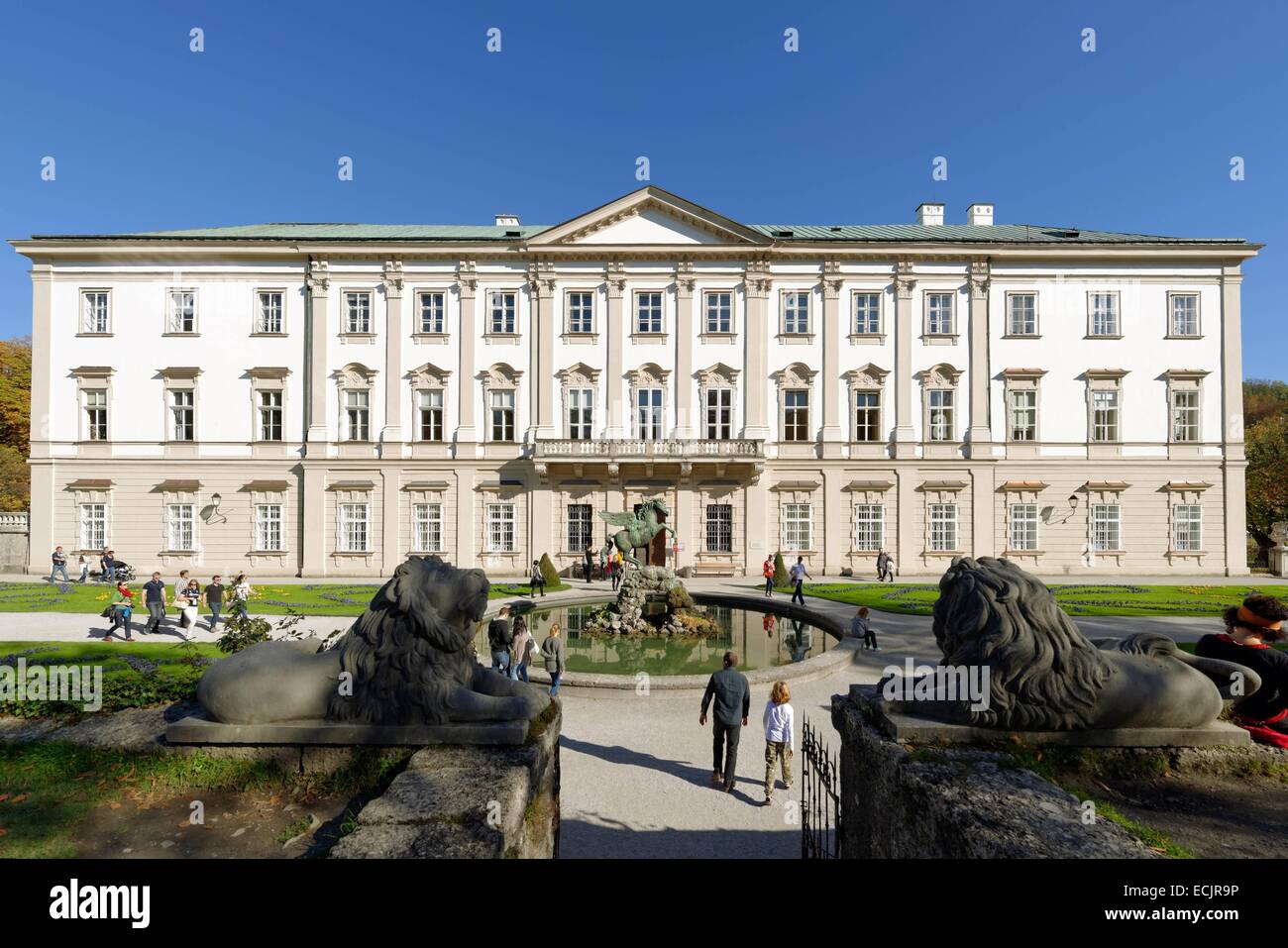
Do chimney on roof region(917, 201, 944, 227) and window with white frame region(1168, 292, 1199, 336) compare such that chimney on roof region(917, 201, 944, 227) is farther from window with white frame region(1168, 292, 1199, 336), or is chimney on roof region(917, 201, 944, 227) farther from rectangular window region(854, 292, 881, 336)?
window with white frame region(1168, 292, 1199, 336)

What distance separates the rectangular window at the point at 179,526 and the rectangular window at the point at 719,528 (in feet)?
84.7

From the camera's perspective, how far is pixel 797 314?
2897cm

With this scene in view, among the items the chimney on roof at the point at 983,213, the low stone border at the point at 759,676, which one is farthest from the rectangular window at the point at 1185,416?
the low stone border at the point at 759,676

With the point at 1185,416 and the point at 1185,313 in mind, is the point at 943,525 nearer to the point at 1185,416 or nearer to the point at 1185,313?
the point at 1185,416

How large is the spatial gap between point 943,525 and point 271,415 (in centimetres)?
3448

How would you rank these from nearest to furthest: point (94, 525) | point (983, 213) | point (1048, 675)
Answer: point (1048, 675)
point (94, 525)
point (983, 213)

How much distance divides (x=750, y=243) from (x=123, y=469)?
3319cm

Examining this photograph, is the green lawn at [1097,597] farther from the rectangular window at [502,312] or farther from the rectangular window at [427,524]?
the rectangular window at [502,312]

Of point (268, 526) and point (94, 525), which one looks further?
point (268, 526)

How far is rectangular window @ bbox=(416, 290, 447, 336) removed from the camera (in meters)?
28.9

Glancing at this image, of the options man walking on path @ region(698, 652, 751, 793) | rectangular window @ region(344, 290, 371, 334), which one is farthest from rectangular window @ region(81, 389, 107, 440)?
man walking on path @ region(698, 652, 751, 793)

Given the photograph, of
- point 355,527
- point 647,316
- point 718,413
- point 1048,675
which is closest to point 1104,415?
point 718,413
